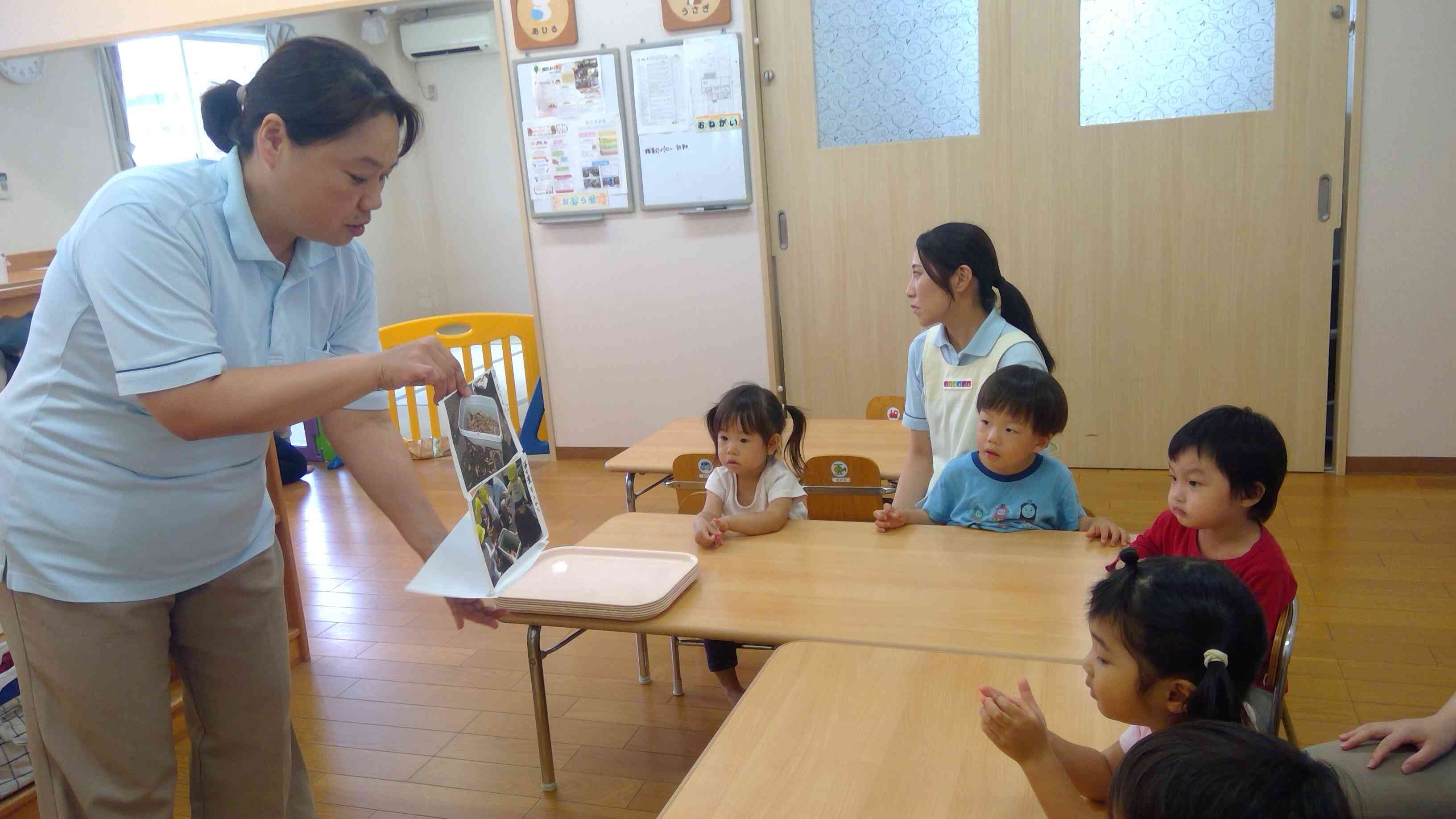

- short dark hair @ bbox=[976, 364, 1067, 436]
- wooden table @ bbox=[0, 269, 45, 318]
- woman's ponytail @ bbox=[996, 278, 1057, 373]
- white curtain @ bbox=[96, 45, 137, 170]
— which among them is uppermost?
white curtain @ bbox=[96, 45, 137, 170]

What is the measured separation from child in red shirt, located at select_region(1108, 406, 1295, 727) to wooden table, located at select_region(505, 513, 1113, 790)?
17 centimetres

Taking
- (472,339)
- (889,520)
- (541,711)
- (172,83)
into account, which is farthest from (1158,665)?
(172,83)

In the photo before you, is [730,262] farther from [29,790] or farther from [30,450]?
[30,450]

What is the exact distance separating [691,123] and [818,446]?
7.15 ft

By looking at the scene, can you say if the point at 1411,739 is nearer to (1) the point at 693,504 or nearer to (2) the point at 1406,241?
(1) the point at 693,504

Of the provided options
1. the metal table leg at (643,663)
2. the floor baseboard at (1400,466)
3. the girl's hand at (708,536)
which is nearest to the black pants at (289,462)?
the metal table leg at (643,663)

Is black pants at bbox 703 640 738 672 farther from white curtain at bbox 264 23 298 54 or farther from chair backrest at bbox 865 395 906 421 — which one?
white curtain at bbox 264 23 298 54

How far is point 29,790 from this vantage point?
231cm

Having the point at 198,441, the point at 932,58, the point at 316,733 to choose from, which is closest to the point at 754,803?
the point at 198,441

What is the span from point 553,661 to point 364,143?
200 centimetres

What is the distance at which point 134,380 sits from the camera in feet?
3.73

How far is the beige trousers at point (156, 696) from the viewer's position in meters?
1.27

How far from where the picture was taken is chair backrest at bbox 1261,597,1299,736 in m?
1.44

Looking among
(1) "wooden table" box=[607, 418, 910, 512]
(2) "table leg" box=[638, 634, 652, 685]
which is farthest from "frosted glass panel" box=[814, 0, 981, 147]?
(2) "table leg" box=[638, 634, 652, 685]
